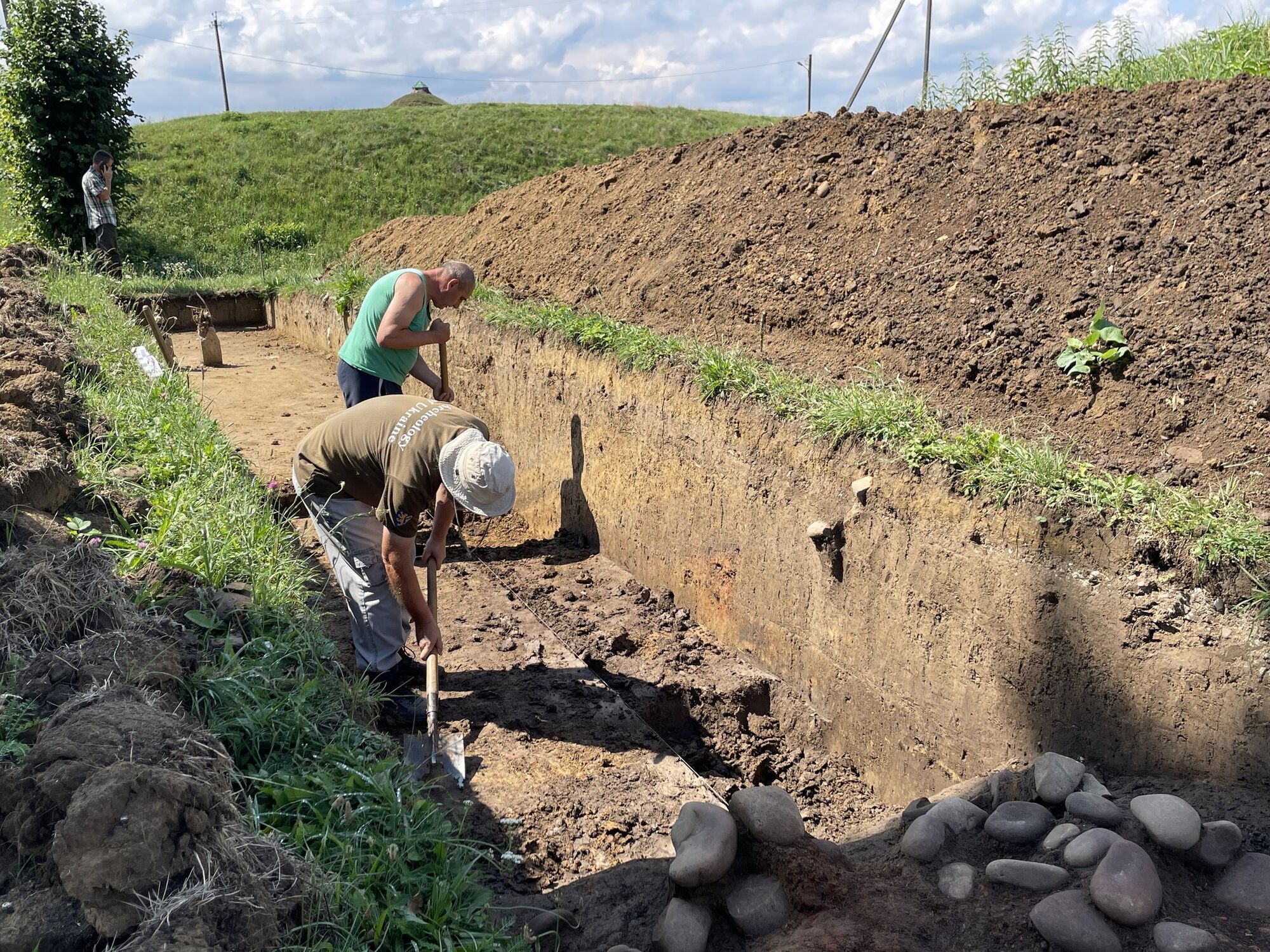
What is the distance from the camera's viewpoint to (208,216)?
18281 mm

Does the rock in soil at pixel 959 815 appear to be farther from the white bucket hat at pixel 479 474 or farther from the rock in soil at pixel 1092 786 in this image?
the white bucket hat at pixel 479 474

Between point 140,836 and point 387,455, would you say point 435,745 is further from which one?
point 140,836

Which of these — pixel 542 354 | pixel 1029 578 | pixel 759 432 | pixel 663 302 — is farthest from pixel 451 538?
pixel 1029 578

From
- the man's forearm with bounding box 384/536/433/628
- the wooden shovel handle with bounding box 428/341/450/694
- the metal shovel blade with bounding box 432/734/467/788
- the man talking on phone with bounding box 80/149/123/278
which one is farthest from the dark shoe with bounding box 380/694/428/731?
the man talking on phone with bounding box 80/149/123/278

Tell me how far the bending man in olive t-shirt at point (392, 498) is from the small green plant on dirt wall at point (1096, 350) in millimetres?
2390

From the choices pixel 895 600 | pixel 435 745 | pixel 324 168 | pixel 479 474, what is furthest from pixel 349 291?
pixel 324 168

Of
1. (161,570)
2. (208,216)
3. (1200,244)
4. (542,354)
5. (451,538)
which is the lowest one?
(451,538)

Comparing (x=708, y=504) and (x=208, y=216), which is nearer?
(x=708, y=504)

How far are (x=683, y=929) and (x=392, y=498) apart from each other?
1.63m

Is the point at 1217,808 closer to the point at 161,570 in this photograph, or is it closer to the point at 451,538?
the point at 161,570

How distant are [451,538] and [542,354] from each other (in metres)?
1.33

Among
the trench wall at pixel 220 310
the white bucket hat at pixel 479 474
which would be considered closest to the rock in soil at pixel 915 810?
the white bucket hat at pixel 479 474

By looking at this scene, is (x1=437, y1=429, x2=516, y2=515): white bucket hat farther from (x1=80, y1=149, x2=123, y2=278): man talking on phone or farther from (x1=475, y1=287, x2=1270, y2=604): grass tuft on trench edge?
(x1=80, y1=149, x2=123, y2=278): man talking on phone

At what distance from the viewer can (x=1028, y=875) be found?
2.31 meters
